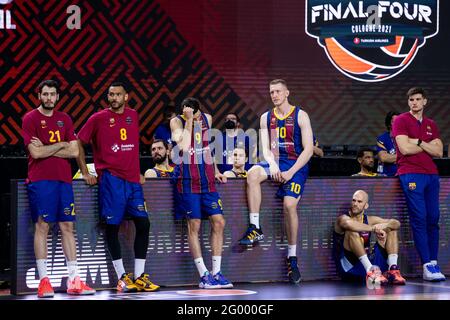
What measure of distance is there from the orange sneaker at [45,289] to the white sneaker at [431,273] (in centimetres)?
341

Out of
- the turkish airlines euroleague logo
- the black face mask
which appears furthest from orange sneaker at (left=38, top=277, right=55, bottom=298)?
the turkish airlines euroleague logo

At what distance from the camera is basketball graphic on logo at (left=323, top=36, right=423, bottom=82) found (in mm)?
12641

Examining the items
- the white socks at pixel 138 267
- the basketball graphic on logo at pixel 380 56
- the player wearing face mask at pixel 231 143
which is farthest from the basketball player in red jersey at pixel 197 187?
the basketball graphic on logo at pixel 380 56

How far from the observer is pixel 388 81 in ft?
41.6

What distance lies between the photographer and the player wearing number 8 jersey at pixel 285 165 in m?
9.13

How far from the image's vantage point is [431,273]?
9.33 metres

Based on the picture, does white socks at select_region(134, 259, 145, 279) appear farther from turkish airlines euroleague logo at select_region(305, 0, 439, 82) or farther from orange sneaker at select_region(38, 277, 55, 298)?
turkish airlines euroleague logo at select_region(305, 0, 439, 82)

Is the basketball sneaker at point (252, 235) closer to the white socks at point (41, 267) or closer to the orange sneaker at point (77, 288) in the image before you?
A: the orange sneaker at point (77, 288)

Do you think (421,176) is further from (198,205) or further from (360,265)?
(198,205)

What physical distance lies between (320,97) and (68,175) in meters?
4.90
